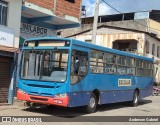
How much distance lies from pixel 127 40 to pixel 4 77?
27.1 m

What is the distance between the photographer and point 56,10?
63.3ft

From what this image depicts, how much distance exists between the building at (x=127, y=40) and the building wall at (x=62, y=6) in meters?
18.7

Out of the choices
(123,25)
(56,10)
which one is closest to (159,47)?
(123,25)

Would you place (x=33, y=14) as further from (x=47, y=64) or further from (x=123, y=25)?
(x=123, y=25)

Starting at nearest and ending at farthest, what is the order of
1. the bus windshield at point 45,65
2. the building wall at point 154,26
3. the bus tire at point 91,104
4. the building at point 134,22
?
the bus windshield at point 45,65 < the bus tire at point 91,104 < the building at point 134,22 < the building wall at point 154,26

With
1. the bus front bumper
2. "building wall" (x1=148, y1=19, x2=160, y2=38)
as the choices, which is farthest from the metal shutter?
"building wall" (x1=148, y1=19, x2=160, y2=38)

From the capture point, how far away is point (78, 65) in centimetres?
1348

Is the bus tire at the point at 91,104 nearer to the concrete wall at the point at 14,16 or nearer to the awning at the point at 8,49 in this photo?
the awning at the point at 8,49

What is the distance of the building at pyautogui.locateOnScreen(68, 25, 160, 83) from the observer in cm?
3908

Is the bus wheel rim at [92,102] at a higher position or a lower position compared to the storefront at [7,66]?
lower

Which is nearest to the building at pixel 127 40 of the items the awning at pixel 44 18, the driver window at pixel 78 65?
the awning at pixel 44 18

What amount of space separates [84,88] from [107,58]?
255 cm

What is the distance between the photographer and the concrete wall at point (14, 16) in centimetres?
1608

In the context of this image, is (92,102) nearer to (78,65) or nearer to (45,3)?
(78,65)
